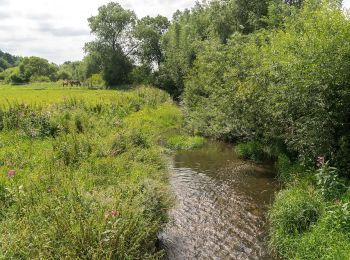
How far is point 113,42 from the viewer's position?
215 ft

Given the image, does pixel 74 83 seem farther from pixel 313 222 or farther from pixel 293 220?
pixel 313 222

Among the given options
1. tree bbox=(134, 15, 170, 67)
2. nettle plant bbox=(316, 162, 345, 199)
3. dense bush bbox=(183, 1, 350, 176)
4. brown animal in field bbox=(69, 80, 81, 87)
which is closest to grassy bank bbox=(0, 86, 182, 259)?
nettle plant bbox=(316, 162, 345, 199)

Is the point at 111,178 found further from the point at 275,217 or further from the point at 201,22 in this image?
the point at 201,22

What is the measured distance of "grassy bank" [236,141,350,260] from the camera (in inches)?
328

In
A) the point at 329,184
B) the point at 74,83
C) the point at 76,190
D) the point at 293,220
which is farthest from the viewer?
the point at 74,83

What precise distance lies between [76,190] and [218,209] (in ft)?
23.0

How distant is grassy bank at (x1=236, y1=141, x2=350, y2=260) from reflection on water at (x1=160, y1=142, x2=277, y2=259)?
34.5 inches

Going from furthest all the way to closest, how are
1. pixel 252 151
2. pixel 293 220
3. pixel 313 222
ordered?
1. pixel 252 151
2. pixel 293 220
3. pixel 313 222

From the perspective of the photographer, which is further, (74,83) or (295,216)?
(74,83)

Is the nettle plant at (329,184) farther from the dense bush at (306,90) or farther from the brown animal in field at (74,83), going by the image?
the brown animal in field at (74,83)

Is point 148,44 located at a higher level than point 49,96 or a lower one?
higher

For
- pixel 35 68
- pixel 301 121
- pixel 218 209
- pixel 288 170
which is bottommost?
pixel 218 209

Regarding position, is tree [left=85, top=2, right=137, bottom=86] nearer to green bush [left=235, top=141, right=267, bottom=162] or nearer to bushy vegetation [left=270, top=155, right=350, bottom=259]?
green bush [left=235, top=141, right=267, bottom=162]

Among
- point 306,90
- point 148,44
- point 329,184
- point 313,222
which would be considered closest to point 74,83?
point 148,44
